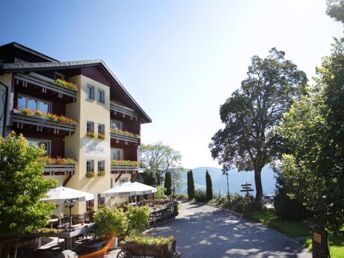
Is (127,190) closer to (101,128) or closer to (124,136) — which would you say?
(101,128)

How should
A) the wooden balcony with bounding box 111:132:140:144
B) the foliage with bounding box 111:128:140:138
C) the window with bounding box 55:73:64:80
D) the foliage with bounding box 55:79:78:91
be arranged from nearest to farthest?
the foliage with bounding box 55:79:78:91, the window with bounding box 55:73:64:80, the wooden balcony with bounding box 111:132:140:144, the foliage with bounding box 111:128:140:138

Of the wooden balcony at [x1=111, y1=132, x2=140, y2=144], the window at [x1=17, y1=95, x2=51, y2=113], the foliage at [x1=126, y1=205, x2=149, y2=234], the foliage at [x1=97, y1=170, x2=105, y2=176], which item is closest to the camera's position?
the foliage at [x1=126, y1=205, x2=149, y2=234]

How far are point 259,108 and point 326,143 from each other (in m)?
26.9

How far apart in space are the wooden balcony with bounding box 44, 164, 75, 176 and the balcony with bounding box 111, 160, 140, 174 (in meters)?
5.58

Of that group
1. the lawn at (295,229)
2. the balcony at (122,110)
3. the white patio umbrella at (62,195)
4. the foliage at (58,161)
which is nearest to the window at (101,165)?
the foliage at (58,161)

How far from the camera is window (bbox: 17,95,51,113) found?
803 inches

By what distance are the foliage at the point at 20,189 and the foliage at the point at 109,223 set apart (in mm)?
3431

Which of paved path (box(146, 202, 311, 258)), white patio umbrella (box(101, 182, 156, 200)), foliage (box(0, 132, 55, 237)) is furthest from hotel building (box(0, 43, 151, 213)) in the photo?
paved path (box(146, 202, 311, 258))

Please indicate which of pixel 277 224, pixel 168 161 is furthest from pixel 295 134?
pixel 168 161

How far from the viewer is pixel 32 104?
70.1 ft

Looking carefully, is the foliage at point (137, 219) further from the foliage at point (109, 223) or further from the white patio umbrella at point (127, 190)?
the white patio umbrella at point (127, 190)

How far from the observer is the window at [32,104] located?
20.4m

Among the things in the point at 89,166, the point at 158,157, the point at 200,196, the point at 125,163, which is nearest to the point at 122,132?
the point at 125,163

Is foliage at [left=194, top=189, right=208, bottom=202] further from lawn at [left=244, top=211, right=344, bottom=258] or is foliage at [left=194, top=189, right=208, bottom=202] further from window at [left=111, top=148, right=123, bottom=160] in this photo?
window at [left=111, top=148, right=123, bottom=160]
